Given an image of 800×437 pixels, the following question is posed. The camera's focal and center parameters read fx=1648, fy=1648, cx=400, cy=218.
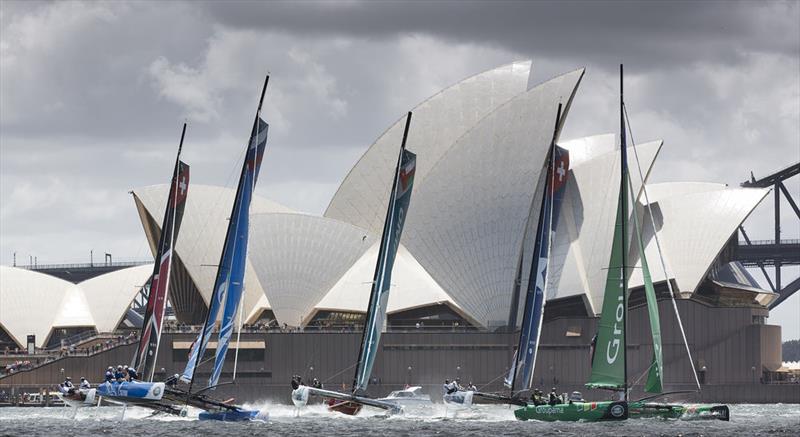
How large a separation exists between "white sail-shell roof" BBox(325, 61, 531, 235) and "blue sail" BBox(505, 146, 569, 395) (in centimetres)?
2934

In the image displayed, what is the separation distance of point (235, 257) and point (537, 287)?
13.3m

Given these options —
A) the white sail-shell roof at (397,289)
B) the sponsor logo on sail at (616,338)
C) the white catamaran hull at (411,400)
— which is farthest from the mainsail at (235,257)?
the white sail-shell roof at (397,289)

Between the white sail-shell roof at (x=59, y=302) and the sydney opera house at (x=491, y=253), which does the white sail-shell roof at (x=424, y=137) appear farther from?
the white sail-shell roof at (x=59, y=302)

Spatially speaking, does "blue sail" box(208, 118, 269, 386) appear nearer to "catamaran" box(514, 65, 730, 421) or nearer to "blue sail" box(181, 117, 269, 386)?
"blue sail" box(181, 117, 269, 386)

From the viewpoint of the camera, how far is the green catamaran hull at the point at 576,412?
61.8 m

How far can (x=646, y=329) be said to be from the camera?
93250 millimetres

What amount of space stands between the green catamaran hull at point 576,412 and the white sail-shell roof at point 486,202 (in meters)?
29.5

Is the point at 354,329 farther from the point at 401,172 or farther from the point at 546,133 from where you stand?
the point at 401,172

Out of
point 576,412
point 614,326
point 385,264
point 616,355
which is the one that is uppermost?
point 385,264

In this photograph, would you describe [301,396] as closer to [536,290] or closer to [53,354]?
[536,290]

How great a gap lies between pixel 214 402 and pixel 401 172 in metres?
11.5

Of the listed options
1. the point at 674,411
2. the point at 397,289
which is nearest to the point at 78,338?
the point at 397,289

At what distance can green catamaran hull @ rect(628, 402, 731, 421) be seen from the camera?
62.4 m

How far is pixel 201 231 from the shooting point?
99.8m
